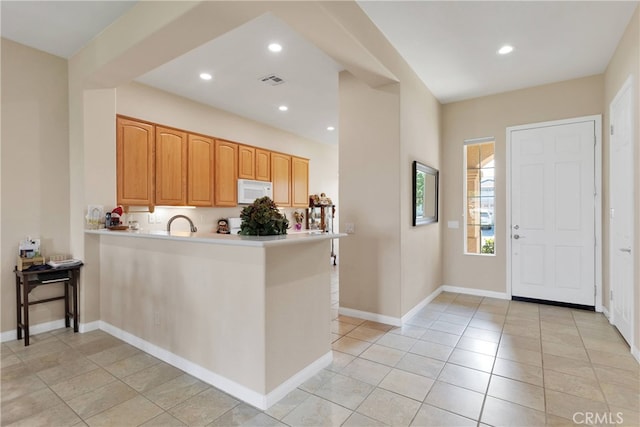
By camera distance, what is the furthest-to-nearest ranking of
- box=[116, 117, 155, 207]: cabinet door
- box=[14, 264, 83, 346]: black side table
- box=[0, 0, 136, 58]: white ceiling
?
box=[116, 117, 155, 207]: cabinet door, box=[14, 264, 83, 346]: black side table, box=[0, 0, 136, 58]: white ceiling

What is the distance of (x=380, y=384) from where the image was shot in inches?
89.2

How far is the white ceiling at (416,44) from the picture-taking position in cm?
263

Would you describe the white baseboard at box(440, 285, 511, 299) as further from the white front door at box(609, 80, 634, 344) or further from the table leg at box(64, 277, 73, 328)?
the table leg at box(64, 277, 73, 328)

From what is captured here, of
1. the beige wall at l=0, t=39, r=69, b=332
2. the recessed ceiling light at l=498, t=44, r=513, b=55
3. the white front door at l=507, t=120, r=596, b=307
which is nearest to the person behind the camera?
the beige wall at l=0, t=39, r=69, b=332

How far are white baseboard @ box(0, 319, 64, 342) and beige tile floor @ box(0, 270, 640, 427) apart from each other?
0.11m

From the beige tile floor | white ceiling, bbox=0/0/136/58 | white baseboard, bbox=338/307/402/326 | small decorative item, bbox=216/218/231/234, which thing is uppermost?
white ceiling, bbox=0/0/136/58

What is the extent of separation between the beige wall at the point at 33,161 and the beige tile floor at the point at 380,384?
85 cm

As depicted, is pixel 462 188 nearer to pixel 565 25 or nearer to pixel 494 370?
pixel 565 25

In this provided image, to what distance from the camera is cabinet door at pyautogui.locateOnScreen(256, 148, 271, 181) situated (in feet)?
18.4

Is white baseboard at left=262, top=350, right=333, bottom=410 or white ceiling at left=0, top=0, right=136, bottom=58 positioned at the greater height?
white ceiling at left=0, top=0, right=136, bottom=58

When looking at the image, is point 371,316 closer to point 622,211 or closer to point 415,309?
point 415,309

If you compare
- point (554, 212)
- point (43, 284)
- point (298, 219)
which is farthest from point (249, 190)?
point (554, 212)

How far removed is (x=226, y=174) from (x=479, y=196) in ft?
12.6

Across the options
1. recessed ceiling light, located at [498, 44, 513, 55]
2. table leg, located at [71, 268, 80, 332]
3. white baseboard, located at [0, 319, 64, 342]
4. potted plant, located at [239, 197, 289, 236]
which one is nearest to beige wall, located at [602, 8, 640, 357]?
recessed ceiling light, located at [498, 44, 513, 55]
